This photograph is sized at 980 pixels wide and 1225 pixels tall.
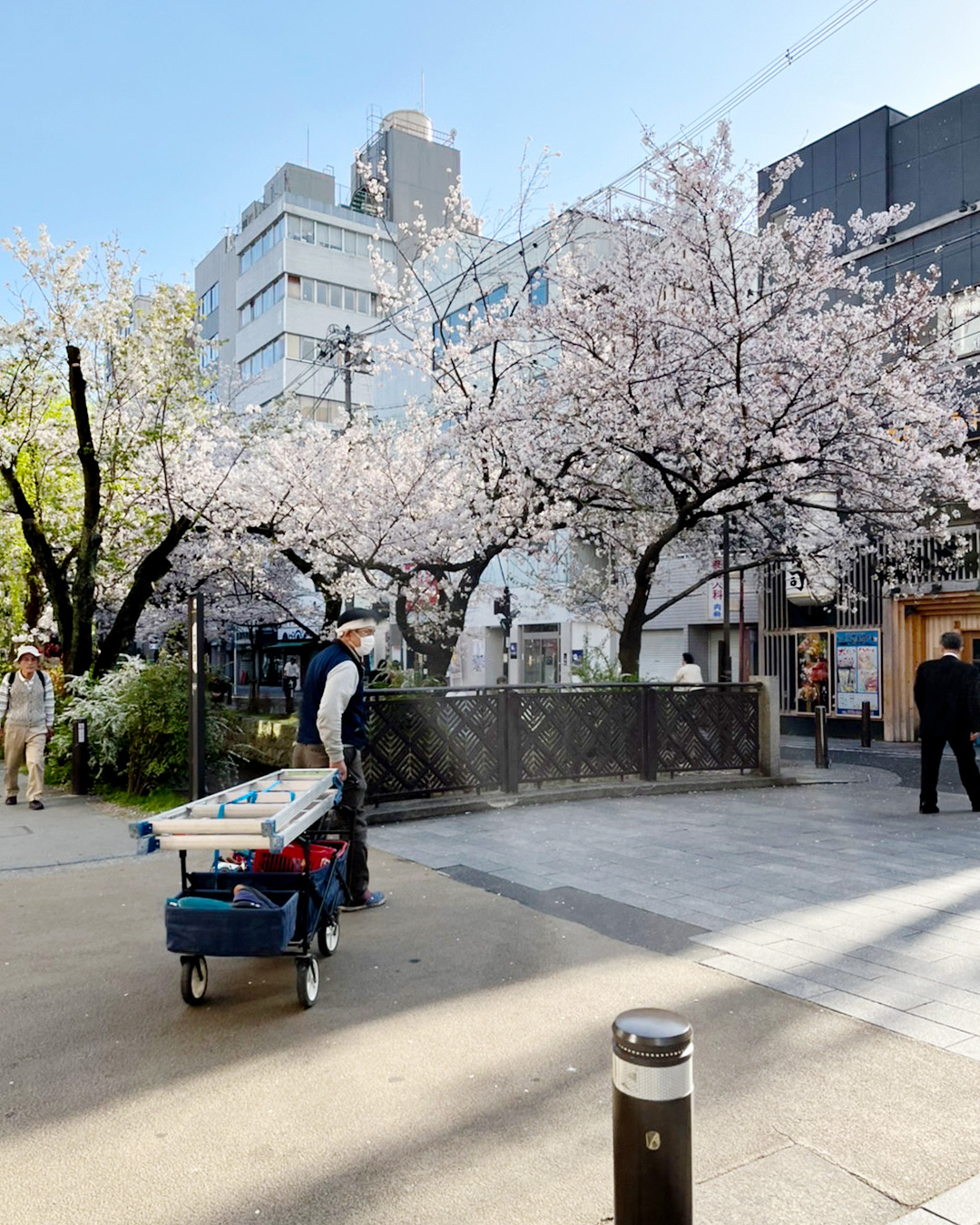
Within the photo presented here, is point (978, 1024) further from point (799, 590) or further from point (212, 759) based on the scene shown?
point (799, 590)

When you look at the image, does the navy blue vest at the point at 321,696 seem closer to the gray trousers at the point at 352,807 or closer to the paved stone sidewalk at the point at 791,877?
the gray trousers at the point at 352,807

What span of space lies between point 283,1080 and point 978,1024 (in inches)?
120

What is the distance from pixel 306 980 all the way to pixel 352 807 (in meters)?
1.66

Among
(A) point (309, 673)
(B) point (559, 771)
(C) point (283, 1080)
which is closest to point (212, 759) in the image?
(B) point (559, 771)

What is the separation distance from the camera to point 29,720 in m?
10.9

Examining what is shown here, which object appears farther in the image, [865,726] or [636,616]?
[865,726]

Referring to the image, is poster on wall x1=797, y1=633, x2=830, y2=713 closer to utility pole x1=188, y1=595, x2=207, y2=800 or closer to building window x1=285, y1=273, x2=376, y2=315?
utility pole x1=188, y1=595, x2=207, y2=800

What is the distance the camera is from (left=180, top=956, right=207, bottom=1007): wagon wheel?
4578mm

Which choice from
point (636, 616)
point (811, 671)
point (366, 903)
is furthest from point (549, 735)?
point (811, 671)

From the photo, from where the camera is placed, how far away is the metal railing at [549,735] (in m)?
9.96

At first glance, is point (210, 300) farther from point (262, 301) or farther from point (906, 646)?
point (906, 646)

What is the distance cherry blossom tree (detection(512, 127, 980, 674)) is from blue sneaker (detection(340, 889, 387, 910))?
848 centimetres

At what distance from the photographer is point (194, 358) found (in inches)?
618

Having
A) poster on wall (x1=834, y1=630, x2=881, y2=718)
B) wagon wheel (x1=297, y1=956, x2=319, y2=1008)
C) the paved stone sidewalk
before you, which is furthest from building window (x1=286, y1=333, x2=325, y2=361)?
wagon wheel (x1=297, y1=956, x2=319, y2=1008)
